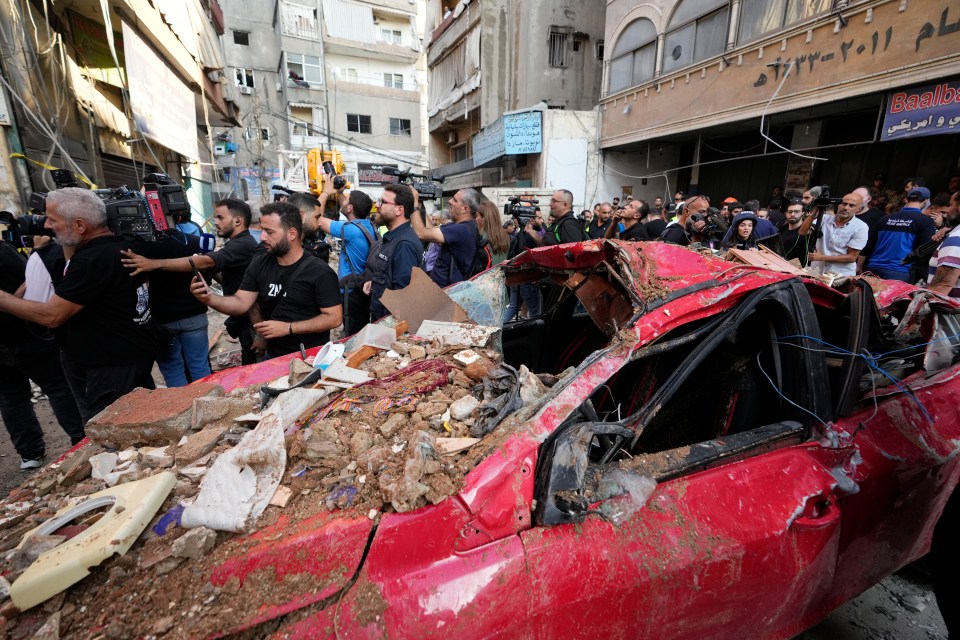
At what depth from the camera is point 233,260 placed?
3627mm

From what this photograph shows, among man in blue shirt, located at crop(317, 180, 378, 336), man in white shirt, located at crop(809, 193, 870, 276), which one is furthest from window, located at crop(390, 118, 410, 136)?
man in white shirt, located at crop(809, 193, 870, 276)

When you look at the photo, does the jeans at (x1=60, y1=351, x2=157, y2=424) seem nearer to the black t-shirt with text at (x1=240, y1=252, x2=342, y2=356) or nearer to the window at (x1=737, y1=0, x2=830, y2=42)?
the black t-shirt with text at (x1=240, y1=252, x2=342, y2=356)

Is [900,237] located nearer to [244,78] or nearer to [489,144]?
[489,144]

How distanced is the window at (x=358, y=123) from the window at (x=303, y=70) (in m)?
2.89

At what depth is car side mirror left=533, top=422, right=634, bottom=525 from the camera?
1.24 meters

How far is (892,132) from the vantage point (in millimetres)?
7074

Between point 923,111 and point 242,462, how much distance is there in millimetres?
10183

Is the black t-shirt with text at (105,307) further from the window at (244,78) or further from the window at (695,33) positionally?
the window at (244,78)

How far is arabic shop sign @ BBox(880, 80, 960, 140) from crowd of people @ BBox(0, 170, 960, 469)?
8.01 ft

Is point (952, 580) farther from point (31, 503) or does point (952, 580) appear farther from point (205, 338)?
point (205, 338)

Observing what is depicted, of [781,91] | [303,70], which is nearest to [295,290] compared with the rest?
[781,91]

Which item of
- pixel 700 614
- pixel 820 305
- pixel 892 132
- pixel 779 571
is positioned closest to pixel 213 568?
pixel 700 614

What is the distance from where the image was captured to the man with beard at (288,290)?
2928 mm

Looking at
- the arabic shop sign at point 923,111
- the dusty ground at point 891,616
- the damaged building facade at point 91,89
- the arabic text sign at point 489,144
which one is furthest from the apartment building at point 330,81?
the dusty ground at point 891,616
